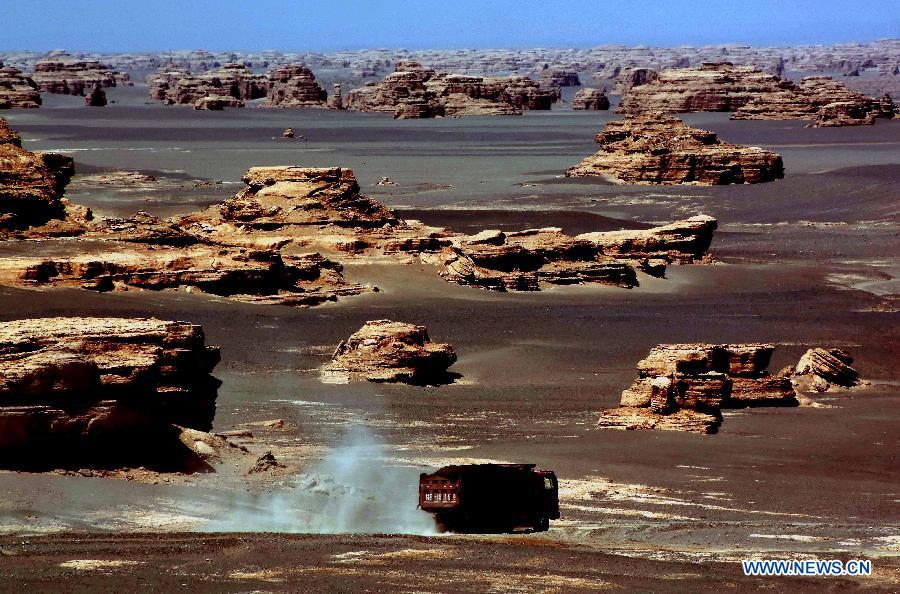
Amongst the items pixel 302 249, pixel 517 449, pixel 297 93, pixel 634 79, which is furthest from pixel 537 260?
pixel 634 79

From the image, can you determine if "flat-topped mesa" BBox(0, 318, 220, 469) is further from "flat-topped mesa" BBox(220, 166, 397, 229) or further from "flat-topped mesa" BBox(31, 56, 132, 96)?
"flat-topped mesa" BBox(31, 56, 132, 96)

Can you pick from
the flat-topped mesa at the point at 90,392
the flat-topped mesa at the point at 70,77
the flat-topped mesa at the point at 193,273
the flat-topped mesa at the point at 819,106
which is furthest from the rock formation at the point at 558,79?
the flat-topped mesa at the point at 90,392

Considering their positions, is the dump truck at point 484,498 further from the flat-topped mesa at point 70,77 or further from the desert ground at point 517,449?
the flat-topped mesa at point 70,77

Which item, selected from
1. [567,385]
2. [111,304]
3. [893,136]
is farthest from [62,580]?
[893,136]

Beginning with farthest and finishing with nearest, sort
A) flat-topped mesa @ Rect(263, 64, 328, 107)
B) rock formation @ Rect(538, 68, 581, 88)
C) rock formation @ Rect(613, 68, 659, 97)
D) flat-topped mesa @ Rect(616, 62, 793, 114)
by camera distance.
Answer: rock formation @ Rect(538, 68, 581, 88) → rock formation @ Rect(613, 68, 659, 97) → flat-topped mesa @ Rect(263, 64, 328, 107) → flat-topped mesa @ Rect(616, 62, 793, 114)

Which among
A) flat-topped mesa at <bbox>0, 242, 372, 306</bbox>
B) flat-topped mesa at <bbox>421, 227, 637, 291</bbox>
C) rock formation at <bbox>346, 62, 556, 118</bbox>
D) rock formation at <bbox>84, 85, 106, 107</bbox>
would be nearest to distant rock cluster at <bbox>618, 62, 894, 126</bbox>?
rock formation at <bbox>346, 62, 556, 118</bbox>

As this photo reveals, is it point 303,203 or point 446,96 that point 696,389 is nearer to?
point 303,203
